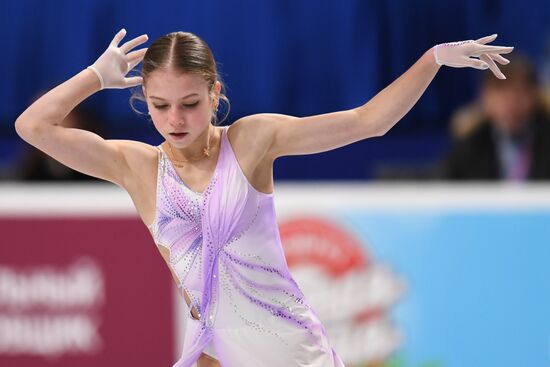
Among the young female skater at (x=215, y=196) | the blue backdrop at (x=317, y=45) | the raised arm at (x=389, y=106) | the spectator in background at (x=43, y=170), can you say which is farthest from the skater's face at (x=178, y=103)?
the blue backdrop at (x=317, y=45)

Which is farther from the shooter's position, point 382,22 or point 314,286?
point 382,22

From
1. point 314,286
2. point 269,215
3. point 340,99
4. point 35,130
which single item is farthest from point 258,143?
point 340,99

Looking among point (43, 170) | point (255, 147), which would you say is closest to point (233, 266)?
point (255, 147)

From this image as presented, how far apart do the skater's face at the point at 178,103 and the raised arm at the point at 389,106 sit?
0.71 ft

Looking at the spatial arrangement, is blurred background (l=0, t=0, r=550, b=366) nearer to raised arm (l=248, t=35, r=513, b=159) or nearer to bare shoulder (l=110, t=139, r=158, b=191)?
bare shoulder (l=110, t=139, r=158, b=191)

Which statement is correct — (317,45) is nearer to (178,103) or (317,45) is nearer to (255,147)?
(255,147)

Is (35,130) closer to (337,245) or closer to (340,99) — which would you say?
(337,245)

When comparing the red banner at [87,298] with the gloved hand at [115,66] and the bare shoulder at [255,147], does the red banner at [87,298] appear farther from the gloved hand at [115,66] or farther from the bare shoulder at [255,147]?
the bare shoulder at [255,147]

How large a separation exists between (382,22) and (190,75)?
9.88 feet

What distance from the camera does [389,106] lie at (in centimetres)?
261

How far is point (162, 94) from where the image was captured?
8.60 feet

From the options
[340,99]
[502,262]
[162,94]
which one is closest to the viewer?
[162,94]

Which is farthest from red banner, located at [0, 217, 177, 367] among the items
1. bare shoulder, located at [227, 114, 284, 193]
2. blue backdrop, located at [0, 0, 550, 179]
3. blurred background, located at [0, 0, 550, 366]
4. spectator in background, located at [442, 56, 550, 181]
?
bare shoulder, located at [227, 114, 284, 193]

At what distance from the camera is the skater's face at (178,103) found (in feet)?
8.59
